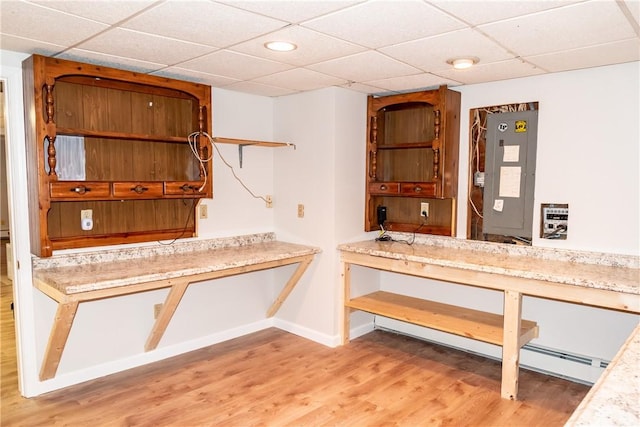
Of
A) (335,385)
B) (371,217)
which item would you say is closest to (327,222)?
(371,217)

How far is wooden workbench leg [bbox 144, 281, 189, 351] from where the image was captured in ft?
9.46

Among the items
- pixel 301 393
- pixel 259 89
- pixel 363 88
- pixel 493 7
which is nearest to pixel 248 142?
pixel 259 89

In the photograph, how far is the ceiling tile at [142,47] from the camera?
90.4 inches

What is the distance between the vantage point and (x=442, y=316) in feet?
11.2

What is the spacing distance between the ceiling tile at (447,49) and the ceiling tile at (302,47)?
26cm

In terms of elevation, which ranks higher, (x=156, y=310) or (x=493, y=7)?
(x=493, y=7)

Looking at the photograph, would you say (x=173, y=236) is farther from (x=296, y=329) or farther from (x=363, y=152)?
(x=363, y=152)

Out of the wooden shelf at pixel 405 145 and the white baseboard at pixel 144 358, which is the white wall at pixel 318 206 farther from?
the wooden shelf at pixel 405 145

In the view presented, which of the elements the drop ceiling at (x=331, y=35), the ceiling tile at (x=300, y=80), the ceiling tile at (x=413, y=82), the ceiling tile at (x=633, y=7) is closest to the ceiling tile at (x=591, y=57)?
the drop ceiling at (x=331, y=35)

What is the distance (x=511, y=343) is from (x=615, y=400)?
1.79 meters

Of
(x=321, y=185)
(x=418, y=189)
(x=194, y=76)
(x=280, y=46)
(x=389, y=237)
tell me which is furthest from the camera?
(x=389, y=237)

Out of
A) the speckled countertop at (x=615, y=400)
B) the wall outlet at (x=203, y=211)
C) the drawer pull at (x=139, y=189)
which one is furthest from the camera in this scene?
the wall outlet at (x=203, y=211)

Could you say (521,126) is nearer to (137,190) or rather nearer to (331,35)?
(331,35)

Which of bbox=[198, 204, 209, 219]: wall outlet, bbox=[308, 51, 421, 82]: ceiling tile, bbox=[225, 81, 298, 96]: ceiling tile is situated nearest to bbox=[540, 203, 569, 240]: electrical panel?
bbox=[308, 51, 421, 82]: ceiling tile
